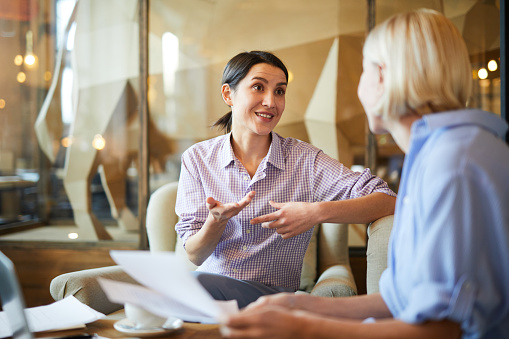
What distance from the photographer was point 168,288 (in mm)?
958

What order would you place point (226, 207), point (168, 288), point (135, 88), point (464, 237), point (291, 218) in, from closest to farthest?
point (464, 237) → point (168, 288) → point (226, 207) → point (291, 218) → point (135, 88)

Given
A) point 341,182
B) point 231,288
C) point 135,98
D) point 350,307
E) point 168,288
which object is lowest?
point 231,288

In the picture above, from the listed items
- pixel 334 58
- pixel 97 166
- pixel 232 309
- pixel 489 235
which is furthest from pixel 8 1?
pixel 489 235

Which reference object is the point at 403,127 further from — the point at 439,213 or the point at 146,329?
the point at 146,329

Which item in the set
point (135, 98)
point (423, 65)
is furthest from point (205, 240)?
point (135, 98)

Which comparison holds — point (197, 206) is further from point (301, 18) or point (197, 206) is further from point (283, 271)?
point (301, 18)

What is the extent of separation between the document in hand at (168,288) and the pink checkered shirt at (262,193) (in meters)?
0.84

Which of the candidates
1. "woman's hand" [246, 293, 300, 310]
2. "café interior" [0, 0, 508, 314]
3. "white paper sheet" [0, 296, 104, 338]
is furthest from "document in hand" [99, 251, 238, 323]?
"café interior" [0, 0, 508, 314]

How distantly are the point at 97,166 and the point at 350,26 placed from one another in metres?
1.82

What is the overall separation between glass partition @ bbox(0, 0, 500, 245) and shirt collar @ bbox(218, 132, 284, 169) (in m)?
1.05

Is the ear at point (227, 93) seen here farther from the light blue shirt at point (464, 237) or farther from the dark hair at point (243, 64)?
the light blue shirt at point (464, 237)

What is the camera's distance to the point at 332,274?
2154mm

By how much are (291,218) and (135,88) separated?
195 cm

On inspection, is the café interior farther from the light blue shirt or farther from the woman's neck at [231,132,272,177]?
the light blue shirt
